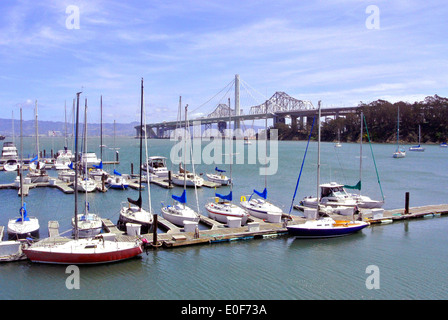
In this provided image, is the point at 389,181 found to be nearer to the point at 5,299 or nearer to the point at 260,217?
the point at 260,217

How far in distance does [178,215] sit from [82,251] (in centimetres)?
599

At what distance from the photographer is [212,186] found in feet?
108

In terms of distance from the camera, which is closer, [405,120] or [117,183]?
[117,183]

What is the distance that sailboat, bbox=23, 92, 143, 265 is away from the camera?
13.5 meters

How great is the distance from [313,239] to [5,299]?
39.3 feet

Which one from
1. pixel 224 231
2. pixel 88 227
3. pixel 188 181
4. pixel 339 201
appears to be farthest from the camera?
pixel 188 181

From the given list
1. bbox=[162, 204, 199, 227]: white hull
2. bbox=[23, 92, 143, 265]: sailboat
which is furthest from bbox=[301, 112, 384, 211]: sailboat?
bbox=[23, 92, 143, 265]: sailboat

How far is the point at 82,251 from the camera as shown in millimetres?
13547

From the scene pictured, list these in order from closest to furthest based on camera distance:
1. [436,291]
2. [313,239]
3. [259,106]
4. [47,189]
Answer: [436,291], [313,239], [47,189], [259,106]

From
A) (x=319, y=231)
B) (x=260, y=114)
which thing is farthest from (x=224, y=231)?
(x=260, y=114)

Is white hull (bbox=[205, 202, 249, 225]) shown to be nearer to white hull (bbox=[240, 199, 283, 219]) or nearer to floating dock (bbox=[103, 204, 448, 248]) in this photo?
floating dock (bbox=[103, 204, 448, 248])

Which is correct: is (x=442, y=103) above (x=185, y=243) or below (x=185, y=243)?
above

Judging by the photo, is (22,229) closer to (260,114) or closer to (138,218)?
(138,218)
